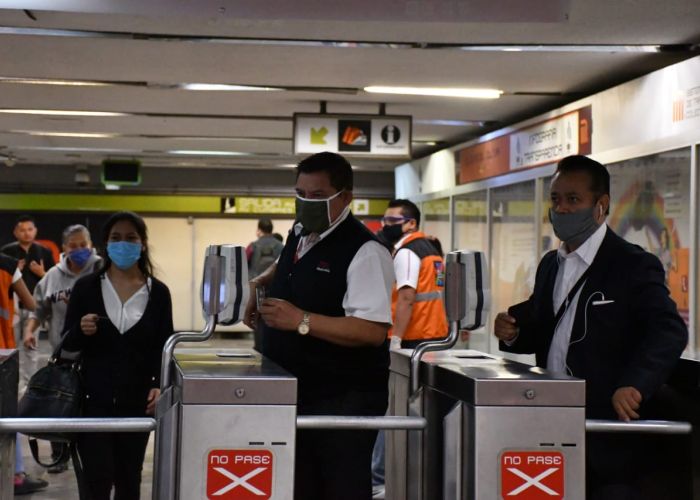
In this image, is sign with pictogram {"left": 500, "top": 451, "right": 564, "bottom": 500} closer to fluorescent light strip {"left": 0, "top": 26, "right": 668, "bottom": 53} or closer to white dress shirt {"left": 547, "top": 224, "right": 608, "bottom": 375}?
white dress shirt {"left": 547, "top": 224, "right": 608, "bottom": 375}

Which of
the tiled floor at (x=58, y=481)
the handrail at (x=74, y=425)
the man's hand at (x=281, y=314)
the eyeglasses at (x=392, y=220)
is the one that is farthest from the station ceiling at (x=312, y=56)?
the handrail at (x=74, y=425)

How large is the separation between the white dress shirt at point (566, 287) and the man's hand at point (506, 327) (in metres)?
0.13

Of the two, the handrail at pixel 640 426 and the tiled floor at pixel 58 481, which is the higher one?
the handrail at pixel 640 426

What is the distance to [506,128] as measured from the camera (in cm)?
1045

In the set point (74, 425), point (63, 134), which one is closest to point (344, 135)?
point (63, 134)

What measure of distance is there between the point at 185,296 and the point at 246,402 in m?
16.5

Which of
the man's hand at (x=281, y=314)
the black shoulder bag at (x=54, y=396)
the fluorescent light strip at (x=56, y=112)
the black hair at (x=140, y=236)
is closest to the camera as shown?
the man's hand at (x=281, y=314)

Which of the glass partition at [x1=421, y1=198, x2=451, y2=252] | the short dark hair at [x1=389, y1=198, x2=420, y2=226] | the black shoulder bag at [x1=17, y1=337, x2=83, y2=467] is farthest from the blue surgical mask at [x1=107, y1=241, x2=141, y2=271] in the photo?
the glass partition at [x1=421, y1=198, x2=451, y2=252]

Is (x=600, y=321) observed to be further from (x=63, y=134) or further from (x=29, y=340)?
(x=63, y=134)

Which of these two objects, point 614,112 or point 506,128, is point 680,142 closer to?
point 614,112

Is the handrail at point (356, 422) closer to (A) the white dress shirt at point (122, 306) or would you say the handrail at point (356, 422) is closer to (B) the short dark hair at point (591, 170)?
(B) the short dark hair at point (591, 170)

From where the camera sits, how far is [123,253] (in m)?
4.32

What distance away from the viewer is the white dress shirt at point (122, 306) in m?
4.23

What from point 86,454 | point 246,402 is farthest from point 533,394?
point 86,454
